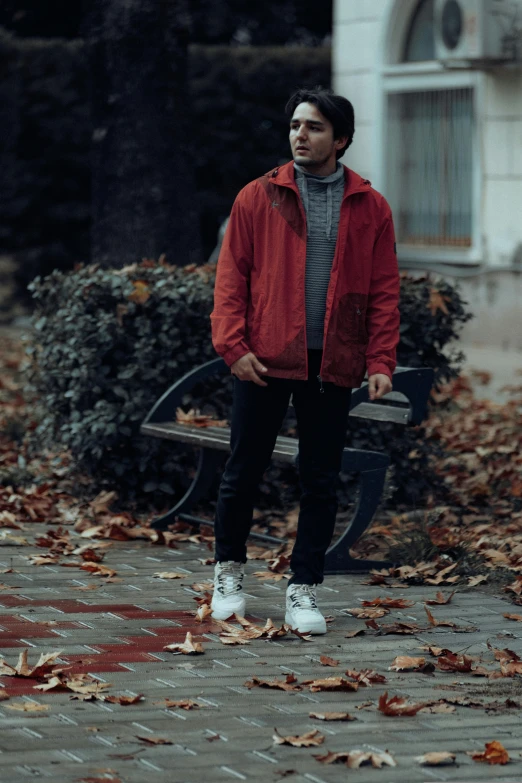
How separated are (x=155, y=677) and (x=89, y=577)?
1.56 metres

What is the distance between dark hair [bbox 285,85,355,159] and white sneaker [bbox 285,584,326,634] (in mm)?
1581

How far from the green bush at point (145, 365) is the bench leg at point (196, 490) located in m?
0.28

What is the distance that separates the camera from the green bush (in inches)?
287

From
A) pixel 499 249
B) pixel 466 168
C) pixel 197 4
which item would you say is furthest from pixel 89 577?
pixel 197 4

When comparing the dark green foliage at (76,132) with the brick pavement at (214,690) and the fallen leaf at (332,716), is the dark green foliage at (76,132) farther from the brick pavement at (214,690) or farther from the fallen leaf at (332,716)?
the fallen leaf at (332,716)

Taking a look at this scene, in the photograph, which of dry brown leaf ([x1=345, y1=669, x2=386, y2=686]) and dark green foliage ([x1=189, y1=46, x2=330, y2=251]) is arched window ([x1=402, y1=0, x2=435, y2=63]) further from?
dry brown leaf ([x1=345, y1=669, x2=386, y2=686])

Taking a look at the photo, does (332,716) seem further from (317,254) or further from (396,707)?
(317,254)

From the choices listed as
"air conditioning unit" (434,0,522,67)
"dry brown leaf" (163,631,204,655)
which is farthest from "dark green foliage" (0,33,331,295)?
"dry brown leaf" (163,631,204,655)

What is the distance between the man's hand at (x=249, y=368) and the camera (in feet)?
16.2

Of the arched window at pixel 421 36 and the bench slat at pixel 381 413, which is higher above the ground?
the arched window at pixel 421 36

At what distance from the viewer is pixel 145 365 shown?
7324 mm

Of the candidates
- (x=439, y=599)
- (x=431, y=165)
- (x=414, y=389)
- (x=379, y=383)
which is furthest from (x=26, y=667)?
(x=431, y=165)

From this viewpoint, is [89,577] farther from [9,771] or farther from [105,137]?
[105,137]

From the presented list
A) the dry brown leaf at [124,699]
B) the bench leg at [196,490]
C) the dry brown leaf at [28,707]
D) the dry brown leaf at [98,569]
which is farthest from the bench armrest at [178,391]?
the dry brown leaf at [28,707]
